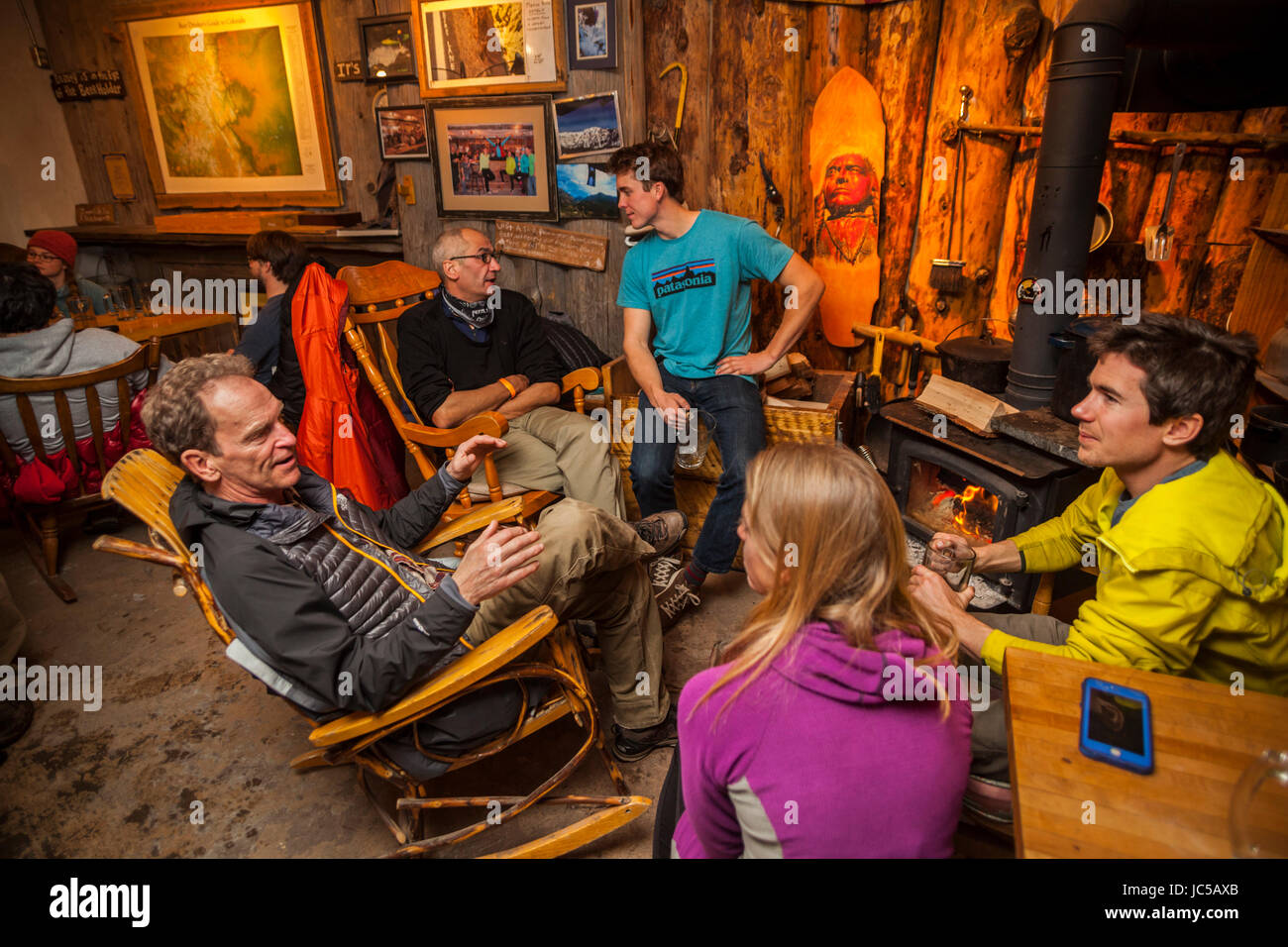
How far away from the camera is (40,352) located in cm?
325

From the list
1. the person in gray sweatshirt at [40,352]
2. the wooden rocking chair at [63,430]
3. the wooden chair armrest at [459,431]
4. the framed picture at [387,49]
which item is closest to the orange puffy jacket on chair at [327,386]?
the wooden chair armrest at [459,431]

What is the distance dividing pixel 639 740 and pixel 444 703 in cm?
81

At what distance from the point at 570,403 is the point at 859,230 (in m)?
1.77

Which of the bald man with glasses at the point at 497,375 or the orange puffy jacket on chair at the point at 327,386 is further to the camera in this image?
the orange puffy jacket on chair at the point at 327,386

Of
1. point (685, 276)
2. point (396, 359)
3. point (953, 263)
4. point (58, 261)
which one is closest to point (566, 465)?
point (685, 276)

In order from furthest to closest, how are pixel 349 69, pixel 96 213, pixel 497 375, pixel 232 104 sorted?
pixel 96 213, pixel 232 104, pixel 349 69, pixel 497 375

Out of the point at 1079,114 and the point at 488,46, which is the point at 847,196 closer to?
the point at 1079,114

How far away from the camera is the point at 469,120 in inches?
159

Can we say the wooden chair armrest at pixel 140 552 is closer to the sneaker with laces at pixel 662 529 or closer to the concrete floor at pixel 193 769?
the concrete floor at pixel 193 769

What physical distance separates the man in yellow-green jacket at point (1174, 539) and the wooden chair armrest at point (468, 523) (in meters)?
1.32

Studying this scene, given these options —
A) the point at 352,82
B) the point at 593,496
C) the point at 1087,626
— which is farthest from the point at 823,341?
the point at 352,82

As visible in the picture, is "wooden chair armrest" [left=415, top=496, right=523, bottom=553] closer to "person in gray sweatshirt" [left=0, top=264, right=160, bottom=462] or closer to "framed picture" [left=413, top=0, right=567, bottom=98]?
"person in gray sweatshirt" [left=0, top=264, right=160, bottom=462]

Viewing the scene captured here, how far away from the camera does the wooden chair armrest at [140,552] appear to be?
5.08 feet
